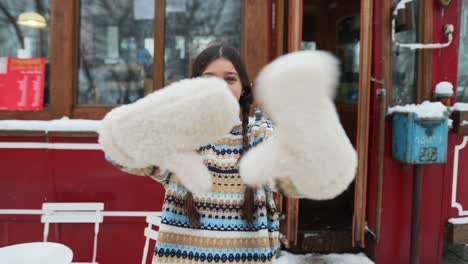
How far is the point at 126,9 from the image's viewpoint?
3.48m

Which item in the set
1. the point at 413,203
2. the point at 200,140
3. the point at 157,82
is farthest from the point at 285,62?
the point at 413,203

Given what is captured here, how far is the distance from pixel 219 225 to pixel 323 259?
103 inches

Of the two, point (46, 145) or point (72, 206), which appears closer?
point (72, 206)

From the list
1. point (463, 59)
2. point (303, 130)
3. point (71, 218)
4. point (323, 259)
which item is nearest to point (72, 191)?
point (71, 218)

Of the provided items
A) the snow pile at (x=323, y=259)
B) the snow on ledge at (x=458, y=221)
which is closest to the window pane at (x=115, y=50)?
the snow pile at (x=323, y=259)

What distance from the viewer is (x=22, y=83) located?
3455 mm

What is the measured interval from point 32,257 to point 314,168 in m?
2.09

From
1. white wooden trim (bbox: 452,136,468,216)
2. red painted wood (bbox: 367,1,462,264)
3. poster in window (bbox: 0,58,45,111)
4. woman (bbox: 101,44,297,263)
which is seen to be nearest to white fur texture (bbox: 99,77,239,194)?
woman (bbox: 101,44,297,263)

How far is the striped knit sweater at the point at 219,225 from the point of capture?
1374 mm

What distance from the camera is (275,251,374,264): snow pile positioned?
3.62 metres

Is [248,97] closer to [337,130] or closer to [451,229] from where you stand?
[337,130]

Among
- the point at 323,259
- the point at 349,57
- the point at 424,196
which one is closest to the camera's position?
the point at 323,259

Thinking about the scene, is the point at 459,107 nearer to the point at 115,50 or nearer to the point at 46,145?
the point at 115,50

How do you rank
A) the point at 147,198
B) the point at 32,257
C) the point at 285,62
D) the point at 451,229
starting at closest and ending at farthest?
1. the point at 285,62
2. the point at 32,257
3. the point at 147,198
4. the point at 451,229
